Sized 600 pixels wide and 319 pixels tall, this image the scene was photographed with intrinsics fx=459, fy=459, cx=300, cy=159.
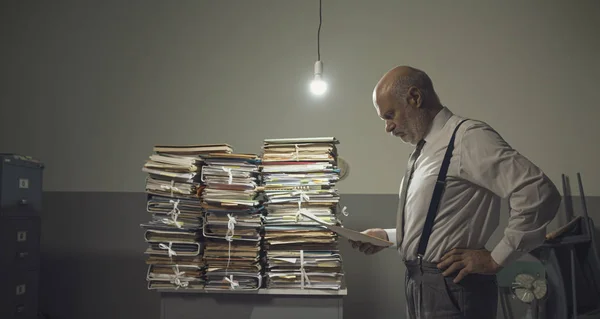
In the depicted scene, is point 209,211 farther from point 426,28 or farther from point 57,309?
point 426,28

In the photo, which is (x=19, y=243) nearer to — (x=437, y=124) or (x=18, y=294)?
(x=18, y=294)

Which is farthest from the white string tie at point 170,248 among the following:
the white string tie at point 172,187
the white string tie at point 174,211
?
the white string tie at point 172,187

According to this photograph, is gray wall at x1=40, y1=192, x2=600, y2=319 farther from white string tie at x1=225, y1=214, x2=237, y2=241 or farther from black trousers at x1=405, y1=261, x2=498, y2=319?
black trousers at x1=405, y1=261, x2=498, y2=319

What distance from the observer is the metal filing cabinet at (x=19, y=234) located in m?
2.90

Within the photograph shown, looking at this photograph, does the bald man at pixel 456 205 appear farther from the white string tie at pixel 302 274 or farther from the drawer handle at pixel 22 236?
the drawer handle at pixel 22 236

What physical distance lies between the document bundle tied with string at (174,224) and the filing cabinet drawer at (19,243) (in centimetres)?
110

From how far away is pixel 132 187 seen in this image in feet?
11.9

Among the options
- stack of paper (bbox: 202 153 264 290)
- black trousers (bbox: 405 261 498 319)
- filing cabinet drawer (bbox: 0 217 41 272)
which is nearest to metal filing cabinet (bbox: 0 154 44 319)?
filing cabinet drawer (bbox: 0 217 41 272)

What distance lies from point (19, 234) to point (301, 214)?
196cm

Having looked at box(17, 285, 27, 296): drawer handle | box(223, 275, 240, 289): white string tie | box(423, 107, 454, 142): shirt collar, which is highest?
box(423, 107, 454, 142): shirt collar

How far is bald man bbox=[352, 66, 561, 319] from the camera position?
5.15 ft

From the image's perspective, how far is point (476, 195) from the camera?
5.59 ft

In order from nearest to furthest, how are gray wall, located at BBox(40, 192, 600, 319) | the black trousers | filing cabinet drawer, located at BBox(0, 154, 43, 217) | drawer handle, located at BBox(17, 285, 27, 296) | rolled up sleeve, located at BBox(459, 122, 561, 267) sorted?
rolled up sleeve, located at BBox(459, 122, 561, 267), the black trousers, filing cabinet drawer, located at BBox(0, 154, 43, 217), drawer handle, located at BBox(17, 285, 27, 296), gray wall, located at BBox(40, 192, 600, 319)

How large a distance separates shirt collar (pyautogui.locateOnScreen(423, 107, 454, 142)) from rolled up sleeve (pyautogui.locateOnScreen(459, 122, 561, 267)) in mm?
192
